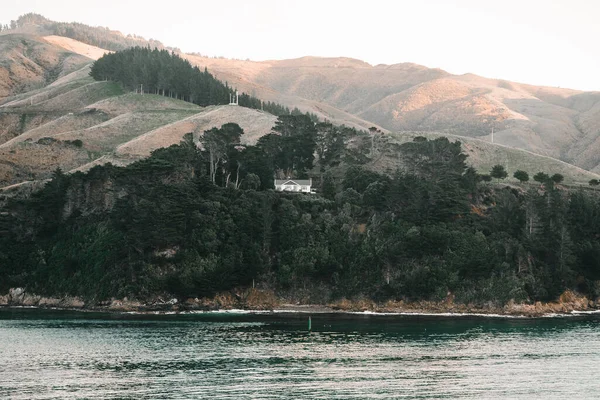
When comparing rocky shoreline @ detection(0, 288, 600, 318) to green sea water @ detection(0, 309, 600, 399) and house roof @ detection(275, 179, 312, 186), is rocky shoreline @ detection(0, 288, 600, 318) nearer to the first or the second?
green sea water @ detection(0, 309, 600, 399)

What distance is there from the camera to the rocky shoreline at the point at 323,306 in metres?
118

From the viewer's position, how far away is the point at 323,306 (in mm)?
120625

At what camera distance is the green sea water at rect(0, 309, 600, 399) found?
59812 mm

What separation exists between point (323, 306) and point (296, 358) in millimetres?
47571

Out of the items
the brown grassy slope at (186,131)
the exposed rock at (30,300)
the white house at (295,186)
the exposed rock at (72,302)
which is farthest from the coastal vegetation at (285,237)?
the brown grassy slope at (186,131)

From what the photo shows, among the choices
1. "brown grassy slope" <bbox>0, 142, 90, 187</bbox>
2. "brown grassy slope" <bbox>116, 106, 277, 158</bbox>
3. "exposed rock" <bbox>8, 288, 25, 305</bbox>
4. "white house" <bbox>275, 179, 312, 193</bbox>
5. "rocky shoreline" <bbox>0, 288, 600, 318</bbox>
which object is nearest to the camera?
"rocky shoreline" <bbox>0, 288, 600, 318</bbox>

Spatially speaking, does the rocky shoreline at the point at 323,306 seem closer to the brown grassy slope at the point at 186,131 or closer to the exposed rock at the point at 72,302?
the exposed rock at the point at 72,302

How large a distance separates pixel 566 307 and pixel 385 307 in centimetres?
2881

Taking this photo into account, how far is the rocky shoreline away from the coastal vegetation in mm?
1391

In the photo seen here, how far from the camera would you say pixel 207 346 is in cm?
8019

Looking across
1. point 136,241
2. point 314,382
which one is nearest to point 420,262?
point 136,241

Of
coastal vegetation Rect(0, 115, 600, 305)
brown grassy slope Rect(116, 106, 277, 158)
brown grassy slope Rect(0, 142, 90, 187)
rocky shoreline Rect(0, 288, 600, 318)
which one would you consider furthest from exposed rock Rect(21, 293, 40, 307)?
brown grassy slope Rect(116, 106, 277, 158)

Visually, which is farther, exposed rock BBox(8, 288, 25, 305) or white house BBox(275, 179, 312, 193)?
white house BBox(275, 179, 312, 193)

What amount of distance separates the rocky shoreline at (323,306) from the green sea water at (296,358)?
30.4 ft
